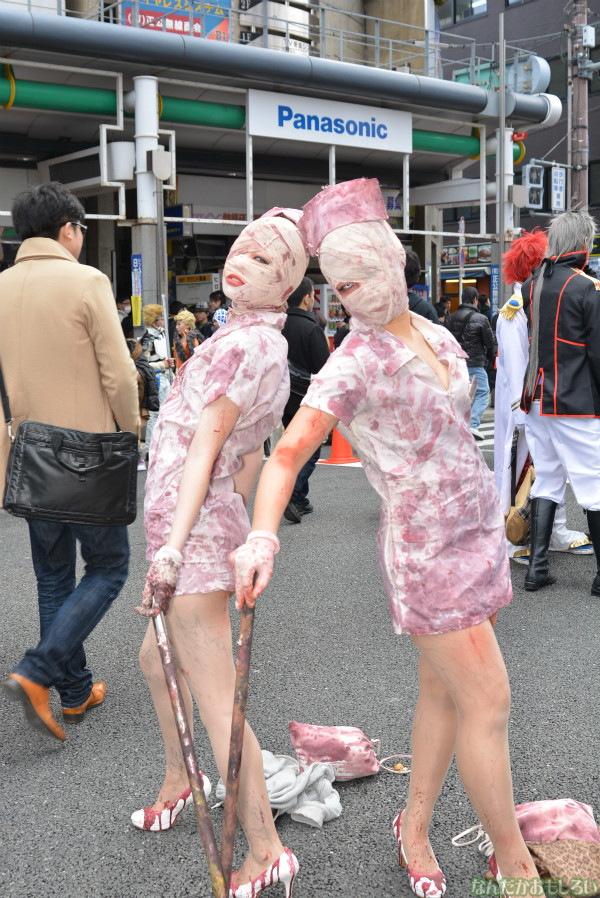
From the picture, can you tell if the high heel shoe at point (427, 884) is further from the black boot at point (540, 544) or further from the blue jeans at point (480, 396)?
the blue jeans at point (480, 396)

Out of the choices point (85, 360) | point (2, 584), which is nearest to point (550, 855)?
point (85, 360)

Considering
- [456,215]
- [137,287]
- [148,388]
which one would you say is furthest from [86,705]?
[456,215]

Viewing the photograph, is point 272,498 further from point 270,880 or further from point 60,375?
point 60,375

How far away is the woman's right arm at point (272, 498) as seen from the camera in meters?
1.88

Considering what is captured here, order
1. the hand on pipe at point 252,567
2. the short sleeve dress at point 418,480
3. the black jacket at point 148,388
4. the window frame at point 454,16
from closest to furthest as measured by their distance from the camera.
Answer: the hand on pipe at point 252,567
the short sleeve dress at point 418,480
the black jacket at point 148,388
the window frame at point 454,16

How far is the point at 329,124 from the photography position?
16.5 m

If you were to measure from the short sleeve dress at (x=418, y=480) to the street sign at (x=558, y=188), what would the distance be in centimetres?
1946

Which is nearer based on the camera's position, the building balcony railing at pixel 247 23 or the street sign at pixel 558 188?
the building balcony railing at pixel 247 23

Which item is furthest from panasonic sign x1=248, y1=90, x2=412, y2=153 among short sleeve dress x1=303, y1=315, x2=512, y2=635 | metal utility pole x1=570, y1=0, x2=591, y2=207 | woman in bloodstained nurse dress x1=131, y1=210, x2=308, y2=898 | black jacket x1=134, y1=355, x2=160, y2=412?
short sleeve dress x1=303, y1=315, x2=512, y2=635

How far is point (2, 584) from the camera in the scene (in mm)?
5594

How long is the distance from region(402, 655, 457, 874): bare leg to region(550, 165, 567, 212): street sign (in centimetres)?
1945

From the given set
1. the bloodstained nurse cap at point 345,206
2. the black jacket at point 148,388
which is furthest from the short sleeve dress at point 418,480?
the black jacket at point 148,388

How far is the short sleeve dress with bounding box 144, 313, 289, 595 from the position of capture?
238 cm

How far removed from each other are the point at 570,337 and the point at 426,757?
3212 mm
